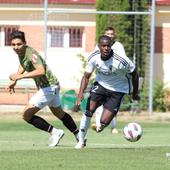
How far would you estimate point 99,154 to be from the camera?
504 inches

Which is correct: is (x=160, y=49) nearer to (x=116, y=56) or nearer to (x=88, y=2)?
(x=88, y=2)

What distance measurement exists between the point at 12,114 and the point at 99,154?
44.7ft

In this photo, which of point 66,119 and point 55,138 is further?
point 66,119

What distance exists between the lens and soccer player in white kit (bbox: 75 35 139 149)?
14078mm

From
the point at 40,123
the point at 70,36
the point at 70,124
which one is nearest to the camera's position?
the point at 40,123

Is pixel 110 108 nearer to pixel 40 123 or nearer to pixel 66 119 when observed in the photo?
pixel 66 119

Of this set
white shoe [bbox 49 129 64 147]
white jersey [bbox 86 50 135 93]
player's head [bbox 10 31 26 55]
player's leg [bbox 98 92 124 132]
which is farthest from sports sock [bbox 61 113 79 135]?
player's head [bbox 10 31 26 55]

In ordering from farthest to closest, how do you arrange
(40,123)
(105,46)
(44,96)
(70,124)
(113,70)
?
(70,124), (40,123), (44,96), (113,70), (105,46)

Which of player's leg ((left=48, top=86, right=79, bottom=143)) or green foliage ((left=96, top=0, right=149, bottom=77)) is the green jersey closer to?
player's leg ((left=48, top=86, right=79, bottom=143))

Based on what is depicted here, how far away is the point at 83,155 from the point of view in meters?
12.6

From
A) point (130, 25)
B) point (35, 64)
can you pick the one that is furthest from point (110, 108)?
point (130, 25)

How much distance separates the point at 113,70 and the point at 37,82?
150cm

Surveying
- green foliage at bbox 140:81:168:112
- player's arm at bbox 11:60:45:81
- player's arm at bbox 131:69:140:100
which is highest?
player's arm at bbox 11:60:45:81

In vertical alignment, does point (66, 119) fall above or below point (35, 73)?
below
